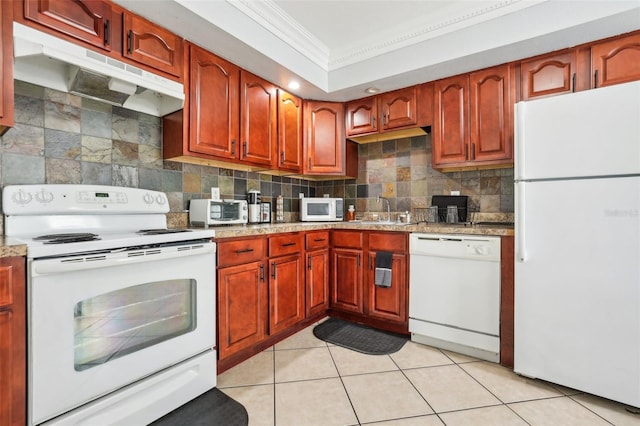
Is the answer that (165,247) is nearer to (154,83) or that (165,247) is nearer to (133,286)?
(133,286)

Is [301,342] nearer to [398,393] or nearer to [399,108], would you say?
[398,393]

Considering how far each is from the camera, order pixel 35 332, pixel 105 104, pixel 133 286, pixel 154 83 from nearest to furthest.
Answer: pixel 35 332
pixel 133 286
pixel 154 83
pixel 105 104

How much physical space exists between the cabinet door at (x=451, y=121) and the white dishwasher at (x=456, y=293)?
2.54 feet

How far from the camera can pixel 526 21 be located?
206cm

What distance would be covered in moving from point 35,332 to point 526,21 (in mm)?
3179

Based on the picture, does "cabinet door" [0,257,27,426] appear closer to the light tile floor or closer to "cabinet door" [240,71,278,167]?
the light tile floor

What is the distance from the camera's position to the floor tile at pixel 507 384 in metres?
1.74

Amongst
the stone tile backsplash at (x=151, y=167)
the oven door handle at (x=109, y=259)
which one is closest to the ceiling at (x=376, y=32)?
the stone tile backsplash at (x=151, y=167)

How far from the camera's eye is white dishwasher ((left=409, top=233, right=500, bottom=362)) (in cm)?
212

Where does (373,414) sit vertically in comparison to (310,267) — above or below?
below

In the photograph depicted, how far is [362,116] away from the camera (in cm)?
315

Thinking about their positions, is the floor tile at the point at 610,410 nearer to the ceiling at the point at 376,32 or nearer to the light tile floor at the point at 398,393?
the light tile floor at the point at 398,393

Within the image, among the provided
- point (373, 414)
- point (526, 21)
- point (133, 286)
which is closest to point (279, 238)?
point (133, 286)

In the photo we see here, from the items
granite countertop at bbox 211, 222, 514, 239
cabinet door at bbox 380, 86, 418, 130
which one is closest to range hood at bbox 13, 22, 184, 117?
granite countertop at bbox 211, 222, 514, 239
